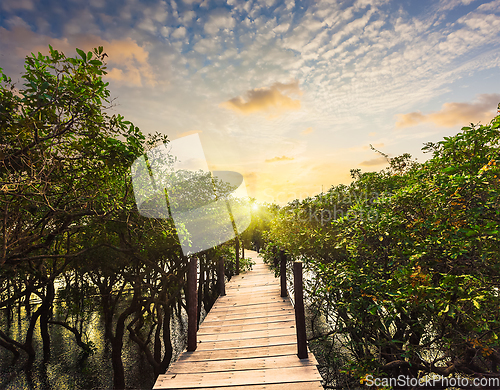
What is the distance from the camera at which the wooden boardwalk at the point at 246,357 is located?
3451mm

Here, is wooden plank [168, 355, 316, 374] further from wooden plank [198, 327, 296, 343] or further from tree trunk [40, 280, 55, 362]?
tree trunk [40, 280, 55, 362]

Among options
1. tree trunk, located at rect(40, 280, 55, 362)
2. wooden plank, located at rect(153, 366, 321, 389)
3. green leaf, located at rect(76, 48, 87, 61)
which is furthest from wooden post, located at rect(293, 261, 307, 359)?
tree trunk, located at rect(40, 280, 55, 362)

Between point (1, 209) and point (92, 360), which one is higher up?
point (1, 209)

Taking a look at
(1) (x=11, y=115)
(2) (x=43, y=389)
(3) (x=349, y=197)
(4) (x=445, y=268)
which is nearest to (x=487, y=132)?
(4) (x=445, y=268)

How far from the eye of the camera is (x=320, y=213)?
724 centimetres

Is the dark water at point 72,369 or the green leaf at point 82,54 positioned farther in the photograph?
the dark water at point 72,369

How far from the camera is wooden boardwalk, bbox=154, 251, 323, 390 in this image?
3.45m

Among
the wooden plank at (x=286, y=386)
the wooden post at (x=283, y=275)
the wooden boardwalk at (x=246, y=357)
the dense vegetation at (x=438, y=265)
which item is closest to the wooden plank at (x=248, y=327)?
the wooden boardwalk at (x=246, y=357)

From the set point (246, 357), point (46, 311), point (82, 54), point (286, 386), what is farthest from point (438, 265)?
point (46, 311)

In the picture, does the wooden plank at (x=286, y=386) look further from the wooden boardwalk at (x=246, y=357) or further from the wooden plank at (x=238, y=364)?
the wooden plank at (x=238, y=364)

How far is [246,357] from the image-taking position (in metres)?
4.18

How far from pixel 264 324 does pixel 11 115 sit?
613 centimetres

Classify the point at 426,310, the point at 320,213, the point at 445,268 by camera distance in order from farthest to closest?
the point at 320,213
the point at 445,268
the point at 426,310

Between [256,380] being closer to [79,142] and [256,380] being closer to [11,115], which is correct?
[79,142]
